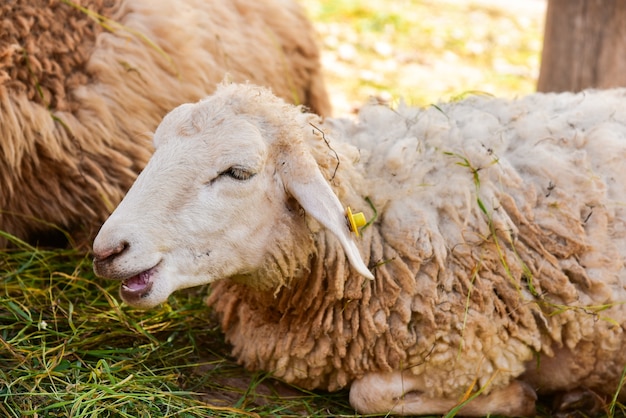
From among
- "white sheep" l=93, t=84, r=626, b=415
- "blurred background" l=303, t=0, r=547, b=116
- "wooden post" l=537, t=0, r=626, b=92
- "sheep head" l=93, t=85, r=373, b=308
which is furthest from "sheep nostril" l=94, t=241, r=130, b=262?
"blurred background" l=303, t=0, r=547, b=116

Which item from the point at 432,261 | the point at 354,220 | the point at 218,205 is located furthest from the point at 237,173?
the point at 432,261

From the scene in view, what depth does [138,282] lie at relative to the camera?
2.67 metres

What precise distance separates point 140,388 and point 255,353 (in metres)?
0.44

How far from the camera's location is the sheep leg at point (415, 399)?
3074 mm

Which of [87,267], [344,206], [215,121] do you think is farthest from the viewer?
[87,267]

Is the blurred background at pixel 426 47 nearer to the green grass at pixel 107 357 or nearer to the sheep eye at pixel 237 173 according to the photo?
the green grass at pixel 107 357

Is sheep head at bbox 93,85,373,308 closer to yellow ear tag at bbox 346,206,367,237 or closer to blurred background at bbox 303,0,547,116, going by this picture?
yellow ear tag at bbox 346,206,367,237

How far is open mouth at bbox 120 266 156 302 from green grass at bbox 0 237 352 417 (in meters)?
0.41

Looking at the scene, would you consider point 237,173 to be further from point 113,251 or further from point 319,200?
point 113,251

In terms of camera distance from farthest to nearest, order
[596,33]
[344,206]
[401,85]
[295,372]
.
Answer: [401,85] < [596,33] < [295,372] < [344,206]

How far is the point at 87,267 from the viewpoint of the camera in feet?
12.5

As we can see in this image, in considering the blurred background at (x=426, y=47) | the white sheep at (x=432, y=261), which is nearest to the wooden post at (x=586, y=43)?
the blurred background at (x=426, y=47)

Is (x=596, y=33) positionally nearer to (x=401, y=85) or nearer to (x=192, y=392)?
(x=401, y=85)

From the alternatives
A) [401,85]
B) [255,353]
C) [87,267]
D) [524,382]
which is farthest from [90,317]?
[401,85]
